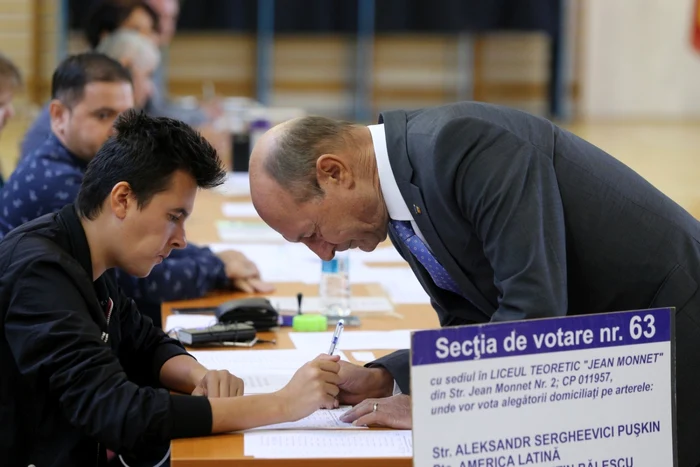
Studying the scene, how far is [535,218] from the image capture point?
1.64 metres

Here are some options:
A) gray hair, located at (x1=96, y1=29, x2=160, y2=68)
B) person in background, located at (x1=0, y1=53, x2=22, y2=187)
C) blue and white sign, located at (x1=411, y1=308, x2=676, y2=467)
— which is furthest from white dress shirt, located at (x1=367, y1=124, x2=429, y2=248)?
gray hair, located at (x1=96, y1=29, x2=160, y2=68)

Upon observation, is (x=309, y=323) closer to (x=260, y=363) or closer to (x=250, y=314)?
(x=250, y=314)

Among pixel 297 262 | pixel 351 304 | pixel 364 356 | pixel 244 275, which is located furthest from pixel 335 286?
pixel 297 262

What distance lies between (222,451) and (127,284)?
127cm

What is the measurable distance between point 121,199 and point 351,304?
1075 millimetres

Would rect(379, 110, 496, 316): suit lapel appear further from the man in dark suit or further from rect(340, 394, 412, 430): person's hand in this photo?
rect(340, 394, 412, 430): person's hand

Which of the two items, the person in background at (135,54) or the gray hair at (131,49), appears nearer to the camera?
the person in background at (135,54)

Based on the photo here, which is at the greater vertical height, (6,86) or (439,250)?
(6,86)

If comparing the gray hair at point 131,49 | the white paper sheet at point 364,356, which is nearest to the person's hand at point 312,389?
the white paper sheet at point 364,356

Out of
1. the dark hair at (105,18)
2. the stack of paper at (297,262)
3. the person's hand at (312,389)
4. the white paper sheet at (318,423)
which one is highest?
the dark hair at (105,18)

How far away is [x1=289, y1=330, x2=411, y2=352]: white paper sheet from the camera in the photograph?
240 cm

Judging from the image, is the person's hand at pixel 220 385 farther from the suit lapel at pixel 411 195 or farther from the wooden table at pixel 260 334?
the suit lapel at pixel 411 195

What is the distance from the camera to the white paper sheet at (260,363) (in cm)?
208

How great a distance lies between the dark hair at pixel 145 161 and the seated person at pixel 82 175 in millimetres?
955
